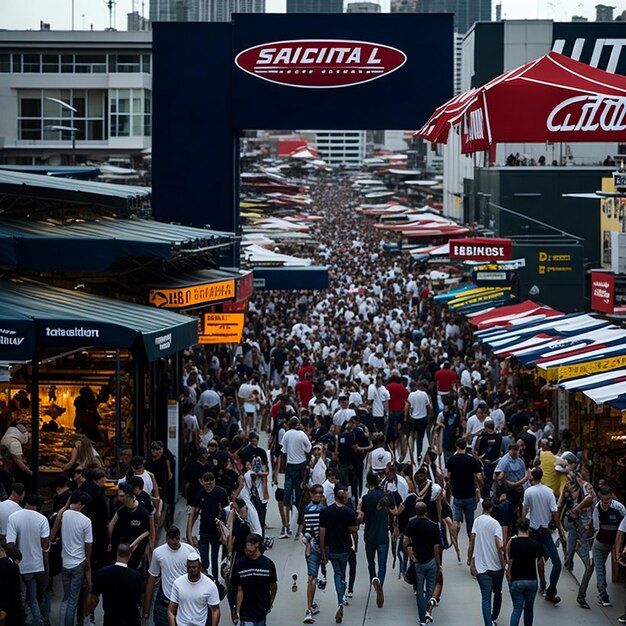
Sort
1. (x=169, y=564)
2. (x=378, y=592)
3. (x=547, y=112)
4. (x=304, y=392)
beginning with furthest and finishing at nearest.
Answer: (x=304, y=392), (x=547, y=112), (x=378, y=592), (x=169, y=564)

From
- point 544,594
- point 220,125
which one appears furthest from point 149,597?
point 220,125

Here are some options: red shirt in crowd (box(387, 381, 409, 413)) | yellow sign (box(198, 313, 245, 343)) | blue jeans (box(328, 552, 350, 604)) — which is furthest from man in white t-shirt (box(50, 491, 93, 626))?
yellow sign (box(198, 313, 245, 343))

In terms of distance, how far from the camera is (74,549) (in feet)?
39.6

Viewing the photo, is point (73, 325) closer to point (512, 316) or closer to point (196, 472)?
point (196, 472)

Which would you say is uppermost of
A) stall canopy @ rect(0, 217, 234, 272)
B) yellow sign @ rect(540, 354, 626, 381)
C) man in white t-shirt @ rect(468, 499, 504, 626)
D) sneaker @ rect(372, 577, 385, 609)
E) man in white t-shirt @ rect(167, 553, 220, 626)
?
stall canopy @ rect(0, 217, 234, 272)

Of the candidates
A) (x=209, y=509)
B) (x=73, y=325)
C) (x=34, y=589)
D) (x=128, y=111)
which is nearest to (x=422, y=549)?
(x=209, y=509)

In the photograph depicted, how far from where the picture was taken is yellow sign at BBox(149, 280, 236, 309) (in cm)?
1822

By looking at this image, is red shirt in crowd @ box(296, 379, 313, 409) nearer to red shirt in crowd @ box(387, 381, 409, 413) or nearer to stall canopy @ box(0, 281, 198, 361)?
red shirt in crowd @ box(387, 381, 409, 413)

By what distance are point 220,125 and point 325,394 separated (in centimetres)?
804

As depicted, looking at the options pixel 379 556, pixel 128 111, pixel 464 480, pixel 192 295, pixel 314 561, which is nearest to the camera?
pixel 314 561

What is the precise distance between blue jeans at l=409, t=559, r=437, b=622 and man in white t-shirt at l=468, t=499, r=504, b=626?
528 millimetres

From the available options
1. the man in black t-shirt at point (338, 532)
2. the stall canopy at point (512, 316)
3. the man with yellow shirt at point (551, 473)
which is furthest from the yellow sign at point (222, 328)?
the man in black t-shirt at point (338, 532)

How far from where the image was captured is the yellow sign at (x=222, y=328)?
2275 cm

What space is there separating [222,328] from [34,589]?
11.2 meters
